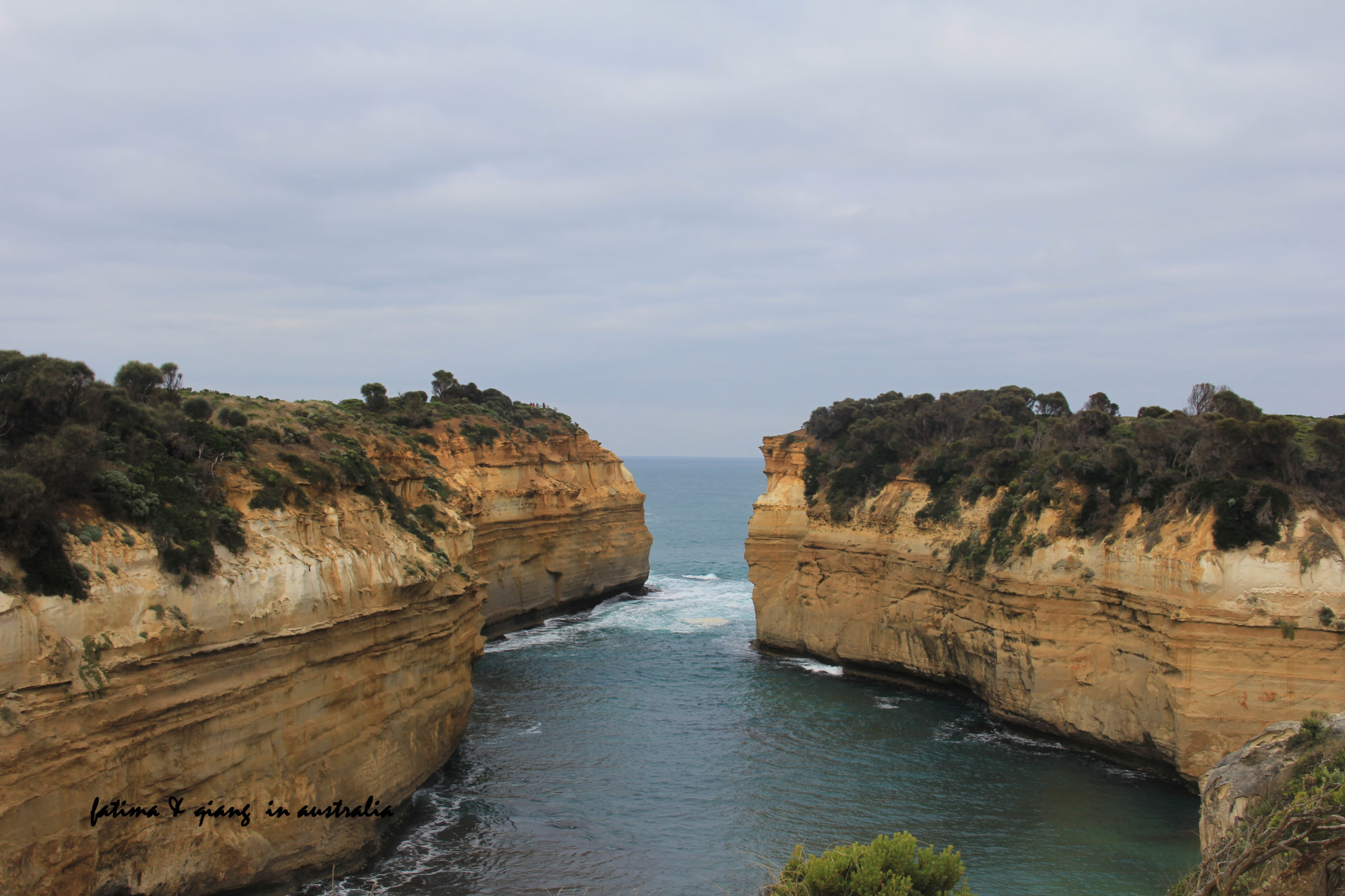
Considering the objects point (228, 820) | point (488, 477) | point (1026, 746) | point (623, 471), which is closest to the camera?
point (228, 820)

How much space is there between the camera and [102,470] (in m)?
15.3

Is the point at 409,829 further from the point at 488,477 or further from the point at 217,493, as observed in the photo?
the point at 488,477

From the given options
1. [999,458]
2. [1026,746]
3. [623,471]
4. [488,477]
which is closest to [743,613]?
[623,471]

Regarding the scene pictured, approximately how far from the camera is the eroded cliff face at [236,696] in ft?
40.9

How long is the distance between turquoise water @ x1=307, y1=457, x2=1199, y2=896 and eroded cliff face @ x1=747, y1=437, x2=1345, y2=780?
56.3 inches

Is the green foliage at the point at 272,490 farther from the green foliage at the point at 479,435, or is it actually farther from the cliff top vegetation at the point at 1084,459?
the green foliage at the point at 479,435

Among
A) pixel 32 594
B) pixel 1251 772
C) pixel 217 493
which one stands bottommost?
pixel 1251 772

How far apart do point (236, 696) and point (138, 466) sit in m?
4.78

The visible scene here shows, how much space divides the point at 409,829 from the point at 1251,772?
15981 mm

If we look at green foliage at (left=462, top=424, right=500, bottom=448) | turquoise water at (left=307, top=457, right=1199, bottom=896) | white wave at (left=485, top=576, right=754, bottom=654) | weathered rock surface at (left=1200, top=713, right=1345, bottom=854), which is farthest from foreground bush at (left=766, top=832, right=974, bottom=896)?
green foliage at (left=462, top=424, right=500, bottom=448)

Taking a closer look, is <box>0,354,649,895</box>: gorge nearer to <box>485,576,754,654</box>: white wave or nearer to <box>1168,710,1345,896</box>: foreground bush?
<box>1168,710,1345,896</box>: foreground bush

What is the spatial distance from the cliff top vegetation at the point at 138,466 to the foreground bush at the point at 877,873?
11001 millimetres

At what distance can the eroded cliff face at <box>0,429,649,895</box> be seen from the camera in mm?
12469

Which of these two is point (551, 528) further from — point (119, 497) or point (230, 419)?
point (119, 497)
